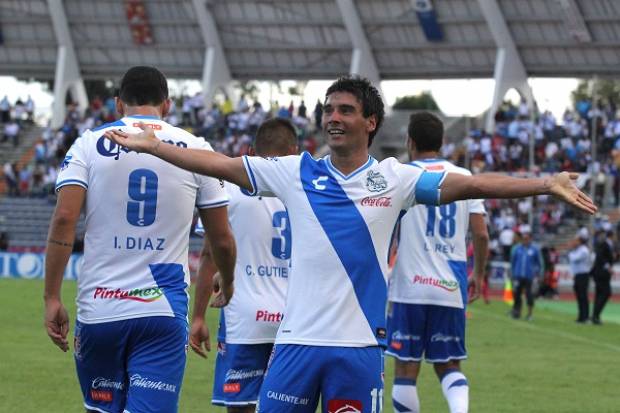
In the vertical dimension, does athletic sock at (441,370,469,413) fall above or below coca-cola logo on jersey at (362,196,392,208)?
below

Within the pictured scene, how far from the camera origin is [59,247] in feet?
24.0

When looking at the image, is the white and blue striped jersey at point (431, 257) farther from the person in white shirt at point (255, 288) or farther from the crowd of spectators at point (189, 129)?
the crowd of spectators at point (189, 129)

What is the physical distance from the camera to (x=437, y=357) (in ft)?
36.9

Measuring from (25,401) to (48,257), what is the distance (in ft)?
20.6

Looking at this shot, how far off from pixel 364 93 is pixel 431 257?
4472mm

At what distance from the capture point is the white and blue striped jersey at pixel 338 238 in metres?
6.73

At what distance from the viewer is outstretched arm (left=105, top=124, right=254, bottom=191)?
6641 mm

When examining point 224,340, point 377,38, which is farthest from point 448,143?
point 224,340

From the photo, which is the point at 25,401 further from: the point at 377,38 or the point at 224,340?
the point at 377,38

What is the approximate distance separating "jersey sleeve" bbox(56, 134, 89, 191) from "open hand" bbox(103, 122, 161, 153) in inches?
22.7

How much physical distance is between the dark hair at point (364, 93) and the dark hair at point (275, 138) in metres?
2.34

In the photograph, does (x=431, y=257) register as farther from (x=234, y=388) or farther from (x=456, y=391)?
(x=234, y=388)

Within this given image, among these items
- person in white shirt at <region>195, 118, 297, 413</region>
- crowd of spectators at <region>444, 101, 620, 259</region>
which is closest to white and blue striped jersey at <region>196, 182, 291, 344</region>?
person in white shirt at <region>195, 118, 297, 413</region>

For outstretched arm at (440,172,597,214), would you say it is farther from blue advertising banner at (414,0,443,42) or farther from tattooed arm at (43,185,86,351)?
blue advertising banner at (414,0,443,42)
